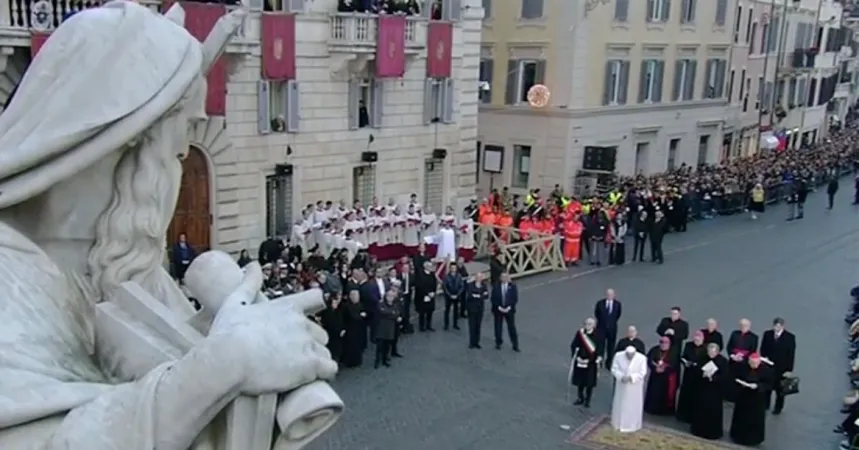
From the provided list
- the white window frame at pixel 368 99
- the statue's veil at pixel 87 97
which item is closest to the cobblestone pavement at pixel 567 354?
the white window frame at pixel 368 99

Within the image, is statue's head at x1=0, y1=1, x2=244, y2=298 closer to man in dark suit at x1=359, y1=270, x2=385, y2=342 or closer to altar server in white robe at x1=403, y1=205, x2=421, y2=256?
man in dark suit at x1=359, y1=270, x2=385, y2=342

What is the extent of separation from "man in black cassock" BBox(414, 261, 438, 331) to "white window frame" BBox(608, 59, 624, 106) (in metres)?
19.3

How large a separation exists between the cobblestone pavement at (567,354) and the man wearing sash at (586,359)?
1.23 feet

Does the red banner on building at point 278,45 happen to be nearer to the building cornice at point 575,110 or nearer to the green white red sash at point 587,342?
the green white red sash at point 587,342

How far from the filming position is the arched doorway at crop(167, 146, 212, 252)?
67.8 feet

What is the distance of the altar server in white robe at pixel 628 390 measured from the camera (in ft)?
41.3

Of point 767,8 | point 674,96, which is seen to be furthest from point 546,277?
point 767,8

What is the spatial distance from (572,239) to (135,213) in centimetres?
2193

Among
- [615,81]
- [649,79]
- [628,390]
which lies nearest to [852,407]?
[628,390]

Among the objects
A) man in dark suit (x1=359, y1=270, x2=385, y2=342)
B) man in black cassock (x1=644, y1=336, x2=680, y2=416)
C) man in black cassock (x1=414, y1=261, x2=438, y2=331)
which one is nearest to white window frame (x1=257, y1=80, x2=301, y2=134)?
man in black cassock (x1=414, y1=261, x2=438, y2=331)

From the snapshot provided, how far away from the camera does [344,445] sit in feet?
38.8

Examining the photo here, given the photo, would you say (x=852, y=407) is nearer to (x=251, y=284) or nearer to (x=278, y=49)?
(x=251, y=284)

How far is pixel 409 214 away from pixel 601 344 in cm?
909

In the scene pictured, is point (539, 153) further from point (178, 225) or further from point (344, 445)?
point (344, 445)
